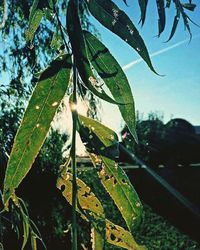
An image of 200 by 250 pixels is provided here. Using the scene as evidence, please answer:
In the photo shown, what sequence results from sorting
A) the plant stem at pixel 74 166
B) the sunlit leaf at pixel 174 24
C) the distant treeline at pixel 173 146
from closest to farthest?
the plant stem at pixel 74 166 < the sunlit leaf at pixel 174 24 < the distant treeline at pixel 173 146

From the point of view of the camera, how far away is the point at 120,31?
0.43 meters

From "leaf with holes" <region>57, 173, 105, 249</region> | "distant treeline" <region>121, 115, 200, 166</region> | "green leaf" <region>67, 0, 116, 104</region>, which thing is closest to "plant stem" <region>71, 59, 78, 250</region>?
"green leaf" <region>67, 0, 116, 104</region>

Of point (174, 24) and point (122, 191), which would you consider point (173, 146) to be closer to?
point (174, 24)

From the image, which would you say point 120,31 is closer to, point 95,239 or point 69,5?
point 69,5

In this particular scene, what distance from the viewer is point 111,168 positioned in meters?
0.46

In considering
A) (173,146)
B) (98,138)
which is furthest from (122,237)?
(173,146)

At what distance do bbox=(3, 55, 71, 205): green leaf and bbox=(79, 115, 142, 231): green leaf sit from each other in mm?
53

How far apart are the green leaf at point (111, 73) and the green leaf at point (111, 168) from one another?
1.4 inches

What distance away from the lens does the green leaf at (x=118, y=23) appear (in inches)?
16.6

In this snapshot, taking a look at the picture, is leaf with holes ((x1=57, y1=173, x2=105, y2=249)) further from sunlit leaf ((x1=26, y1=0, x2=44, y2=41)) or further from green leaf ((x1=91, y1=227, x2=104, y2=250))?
sunlit leaf ((x1=26, y1=0, x2=44, y2=41))

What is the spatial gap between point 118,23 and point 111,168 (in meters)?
0.17

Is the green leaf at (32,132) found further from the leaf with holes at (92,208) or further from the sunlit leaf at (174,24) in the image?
the sunlit leaf at (174,24)

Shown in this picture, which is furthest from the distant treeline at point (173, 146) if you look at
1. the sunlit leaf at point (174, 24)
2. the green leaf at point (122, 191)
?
the green leaf at point (122, 191)

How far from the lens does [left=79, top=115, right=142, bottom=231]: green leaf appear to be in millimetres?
442
